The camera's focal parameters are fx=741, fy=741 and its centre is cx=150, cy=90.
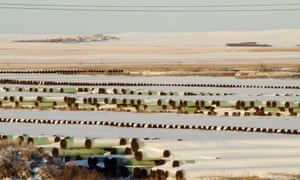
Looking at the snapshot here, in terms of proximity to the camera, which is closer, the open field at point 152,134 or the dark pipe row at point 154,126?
the open field at point 152,134

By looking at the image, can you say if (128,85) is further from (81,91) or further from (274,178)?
(274,178)

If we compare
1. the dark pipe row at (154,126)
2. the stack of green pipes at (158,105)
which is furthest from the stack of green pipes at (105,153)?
the stack of green pipes at (158,105)

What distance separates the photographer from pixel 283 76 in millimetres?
61375

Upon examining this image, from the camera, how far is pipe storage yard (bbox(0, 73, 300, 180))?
58.0 feet

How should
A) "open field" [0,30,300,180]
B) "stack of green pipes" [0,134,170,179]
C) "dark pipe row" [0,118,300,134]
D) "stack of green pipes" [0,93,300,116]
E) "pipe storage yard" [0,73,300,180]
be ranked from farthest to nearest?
"stack of green pipes" [0,93,300,116]
"dark pipe row" [0,118,300,134]
"stack of green pipes" [0,134,170,179]
"pipe storage yard" [0,73,300,180]
"open field" [0,30,300,180]

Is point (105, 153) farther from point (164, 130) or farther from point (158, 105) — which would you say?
point (158, 105)

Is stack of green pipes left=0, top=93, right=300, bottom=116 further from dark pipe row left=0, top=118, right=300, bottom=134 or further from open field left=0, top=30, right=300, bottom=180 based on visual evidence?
dark pipe row left=0, top=118, right=300, bottom=134

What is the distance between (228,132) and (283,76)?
3708 cm

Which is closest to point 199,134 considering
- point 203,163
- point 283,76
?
point 203,163

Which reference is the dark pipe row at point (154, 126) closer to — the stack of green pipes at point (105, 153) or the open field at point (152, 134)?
the open field at point (152, 134)

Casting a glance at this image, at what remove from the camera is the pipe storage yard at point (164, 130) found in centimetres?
1769

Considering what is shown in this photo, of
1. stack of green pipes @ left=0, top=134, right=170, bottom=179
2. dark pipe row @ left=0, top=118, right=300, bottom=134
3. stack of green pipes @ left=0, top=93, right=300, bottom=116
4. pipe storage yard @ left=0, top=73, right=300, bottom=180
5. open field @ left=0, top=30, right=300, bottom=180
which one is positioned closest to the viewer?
open field @ left=0, top=30, right=300, bottom=180

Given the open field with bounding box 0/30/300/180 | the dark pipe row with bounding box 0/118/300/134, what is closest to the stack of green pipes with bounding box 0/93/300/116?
the open field with bounding box 0/30/300/180

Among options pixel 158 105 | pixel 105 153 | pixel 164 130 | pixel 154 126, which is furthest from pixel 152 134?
pixel 158 105
